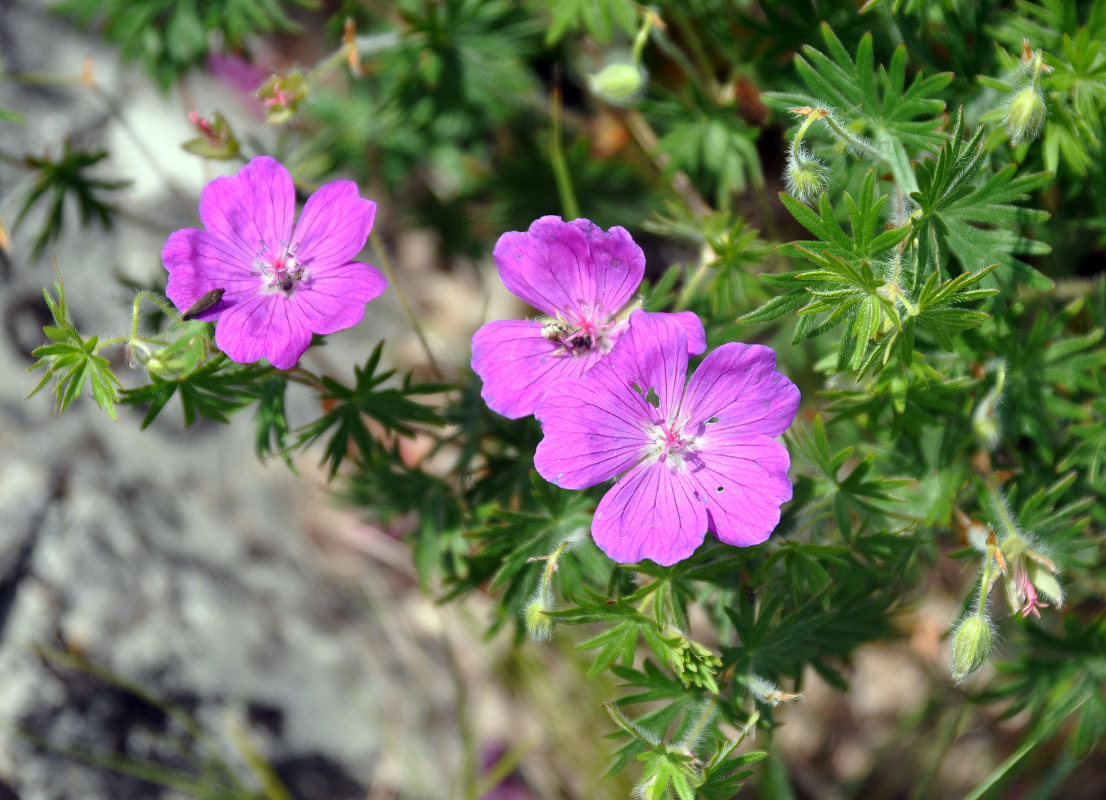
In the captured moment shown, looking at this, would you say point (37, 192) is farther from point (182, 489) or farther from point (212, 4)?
point (182, 489)

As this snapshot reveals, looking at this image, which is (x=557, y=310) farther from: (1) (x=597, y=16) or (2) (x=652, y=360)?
(1) (x=597, y=16)

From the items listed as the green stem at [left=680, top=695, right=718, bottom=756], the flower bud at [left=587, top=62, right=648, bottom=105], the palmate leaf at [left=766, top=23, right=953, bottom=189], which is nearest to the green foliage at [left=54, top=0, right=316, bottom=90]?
the flower bud at [left=587, top=62, right=648, bottom=105]

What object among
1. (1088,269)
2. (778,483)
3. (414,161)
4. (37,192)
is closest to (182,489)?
(37,192)

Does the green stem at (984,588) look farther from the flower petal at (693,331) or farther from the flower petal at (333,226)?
the flower petal at (333,226)

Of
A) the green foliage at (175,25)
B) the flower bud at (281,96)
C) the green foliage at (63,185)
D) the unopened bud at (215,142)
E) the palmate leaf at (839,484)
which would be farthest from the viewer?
the green foliage at (175,25)

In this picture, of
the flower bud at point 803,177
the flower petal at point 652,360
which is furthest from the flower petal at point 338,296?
the flower bud at point 803,177
